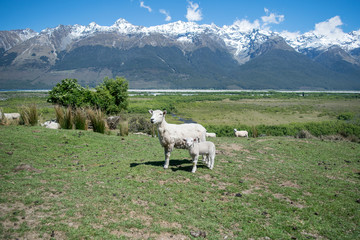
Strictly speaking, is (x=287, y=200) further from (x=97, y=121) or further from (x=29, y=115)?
(x=29, y=115)

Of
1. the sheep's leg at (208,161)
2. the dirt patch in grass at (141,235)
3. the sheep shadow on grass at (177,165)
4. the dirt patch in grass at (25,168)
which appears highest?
the dirt patch in grass at (25,168)

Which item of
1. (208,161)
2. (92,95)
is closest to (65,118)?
(208,161)

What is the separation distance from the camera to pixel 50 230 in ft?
17.4

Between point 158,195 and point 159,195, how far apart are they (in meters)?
0.03

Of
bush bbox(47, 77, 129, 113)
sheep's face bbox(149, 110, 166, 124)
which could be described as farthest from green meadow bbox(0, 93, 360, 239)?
bush bbox(47, 77, 129, 113)

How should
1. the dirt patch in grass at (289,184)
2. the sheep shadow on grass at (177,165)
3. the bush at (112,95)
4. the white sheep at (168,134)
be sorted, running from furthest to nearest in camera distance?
the bush at (112,95), the sheep shadow on grass at (177,165), the white sheep at (168,134), the dirt patch in grass at (289,184)

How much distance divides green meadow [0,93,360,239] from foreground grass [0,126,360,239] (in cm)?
3

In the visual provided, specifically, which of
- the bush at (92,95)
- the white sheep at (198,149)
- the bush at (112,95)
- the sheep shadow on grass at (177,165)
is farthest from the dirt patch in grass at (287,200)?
the bush at (112,95)

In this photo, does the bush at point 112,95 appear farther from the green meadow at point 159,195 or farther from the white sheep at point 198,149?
the white sheep at point 198,149

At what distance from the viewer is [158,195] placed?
24.6 feet

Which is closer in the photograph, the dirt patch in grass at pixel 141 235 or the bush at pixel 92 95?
the dirt patch in grass at pixel 141 235

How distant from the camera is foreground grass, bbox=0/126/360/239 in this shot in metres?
5.82

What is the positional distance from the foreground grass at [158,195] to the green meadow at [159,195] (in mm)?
28

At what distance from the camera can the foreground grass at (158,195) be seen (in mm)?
5816
